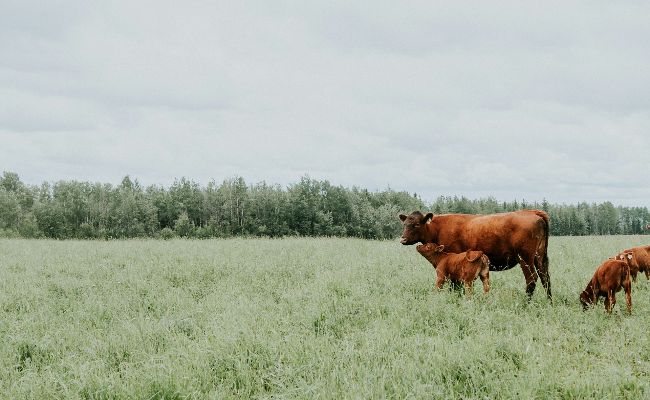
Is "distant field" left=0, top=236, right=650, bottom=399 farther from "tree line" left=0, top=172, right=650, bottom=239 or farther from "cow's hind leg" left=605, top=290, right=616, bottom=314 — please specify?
"tree line" left=0, top=172, right=650, bottom=239

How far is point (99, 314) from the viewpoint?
8031 millimetres

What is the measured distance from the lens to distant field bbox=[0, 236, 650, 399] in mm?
4488

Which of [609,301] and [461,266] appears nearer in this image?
[609,301]

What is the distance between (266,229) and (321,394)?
7018 centimetres

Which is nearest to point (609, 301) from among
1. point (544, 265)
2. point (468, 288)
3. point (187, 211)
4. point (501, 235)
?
point (544, 265)

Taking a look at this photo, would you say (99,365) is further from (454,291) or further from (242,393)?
(454,291)

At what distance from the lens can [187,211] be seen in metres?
77.2

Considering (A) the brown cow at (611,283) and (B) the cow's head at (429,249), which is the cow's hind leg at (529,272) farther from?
(B) the cow's head at (429,249)

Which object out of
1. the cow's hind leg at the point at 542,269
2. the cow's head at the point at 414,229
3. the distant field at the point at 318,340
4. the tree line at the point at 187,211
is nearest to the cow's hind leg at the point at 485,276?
the distant field at the point at 318,340

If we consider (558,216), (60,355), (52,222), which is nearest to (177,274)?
(60,355)

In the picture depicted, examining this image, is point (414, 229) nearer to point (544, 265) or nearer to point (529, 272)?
point (529, 272)

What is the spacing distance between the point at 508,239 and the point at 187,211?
7461 cm

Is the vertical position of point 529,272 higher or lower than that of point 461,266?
lower

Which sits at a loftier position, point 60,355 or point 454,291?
point 454,291
